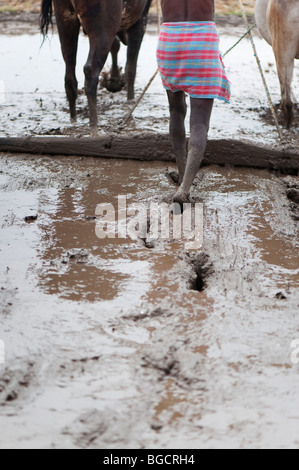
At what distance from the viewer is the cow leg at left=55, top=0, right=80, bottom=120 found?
619 cm

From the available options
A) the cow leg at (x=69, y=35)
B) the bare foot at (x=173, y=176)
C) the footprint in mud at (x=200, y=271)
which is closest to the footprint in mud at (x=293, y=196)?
the bare foot at (x=173, y=176)

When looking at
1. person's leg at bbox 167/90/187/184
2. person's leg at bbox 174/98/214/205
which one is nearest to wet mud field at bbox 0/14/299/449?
person's leg at bbox 174/98/214/205

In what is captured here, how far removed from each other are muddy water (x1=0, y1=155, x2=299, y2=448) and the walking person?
1.83ft

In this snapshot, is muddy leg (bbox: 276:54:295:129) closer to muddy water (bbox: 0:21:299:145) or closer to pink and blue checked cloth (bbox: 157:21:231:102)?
muddy water (bbox: 0:21:299:145)

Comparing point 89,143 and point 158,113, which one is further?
point 158,113

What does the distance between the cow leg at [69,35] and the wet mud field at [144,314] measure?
4.45ft

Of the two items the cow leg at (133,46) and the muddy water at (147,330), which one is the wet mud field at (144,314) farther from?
the cow leg at (133,46)

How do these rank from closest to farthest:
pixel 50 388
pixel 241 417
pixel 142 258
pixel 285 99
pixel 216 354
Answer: pixel 241 417 < pixel 50 388 < pixel 216 354 < pixel 142 258 < pixel 285 99

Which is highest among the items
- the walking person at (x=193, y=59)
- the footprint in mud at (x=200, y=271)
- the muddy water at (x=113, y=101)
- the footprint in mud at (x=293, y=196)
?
the walking person at (x=193, y=59)

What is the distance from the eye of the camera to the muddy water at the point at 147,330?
2293 millimetres
